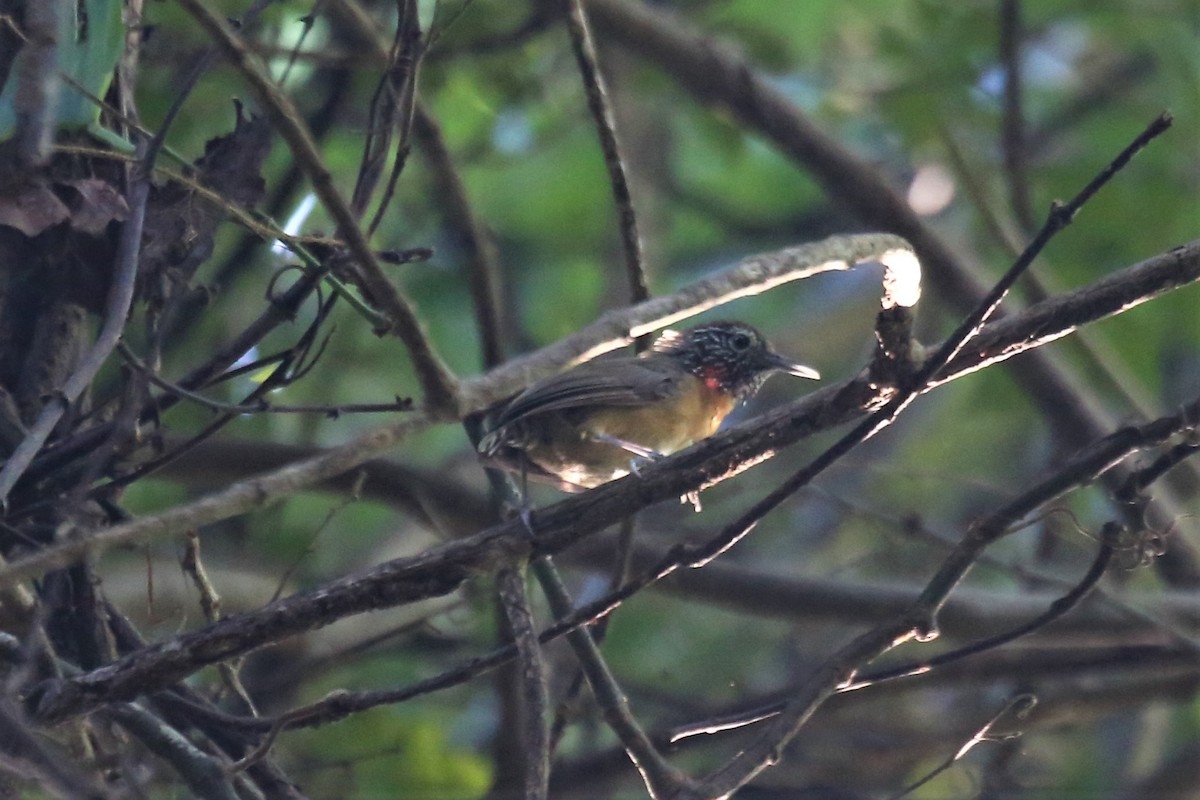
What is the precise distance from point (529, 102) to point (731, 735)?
3.13 m

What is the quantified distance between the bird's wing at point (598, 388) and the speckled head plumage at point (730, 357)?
46 centimetres

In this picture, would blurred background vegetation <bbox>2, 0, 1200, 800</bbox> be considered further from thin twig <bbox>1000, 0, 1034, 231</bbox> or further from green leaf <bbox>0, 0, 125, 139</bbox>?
green leaf <bbox>0, 0, 125, 139</bbox>

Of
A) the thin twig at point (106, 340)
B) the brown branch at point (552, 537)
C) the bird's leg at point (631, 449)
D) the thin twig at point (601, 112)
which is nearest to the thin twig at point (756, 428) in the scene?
the brown branch at point (552, 537)

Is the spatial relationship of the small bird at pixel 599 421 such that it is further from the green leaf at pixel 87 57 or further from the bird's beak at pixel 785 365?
the green leaf at pixel 87 57

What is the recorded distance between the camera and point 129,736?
3.59 m

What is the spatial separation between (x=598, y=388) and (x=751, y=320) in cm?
487

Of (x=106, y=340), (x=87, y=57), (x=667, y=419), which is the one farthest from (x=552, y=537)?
(x=667, y=419)

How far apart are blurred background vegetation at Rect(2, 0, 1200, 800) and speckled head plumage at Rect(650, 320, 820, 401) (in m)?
0.54

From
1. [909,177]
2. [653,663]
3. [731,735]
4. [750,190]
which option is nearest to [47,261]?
[731,735]

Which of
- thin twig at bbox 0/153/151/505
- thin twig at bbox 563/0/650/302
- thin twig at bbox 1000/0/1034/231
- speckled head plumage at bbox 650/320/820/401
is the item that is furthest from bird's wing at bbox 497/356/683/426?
thin twig at bbox 1000/0/1034/231

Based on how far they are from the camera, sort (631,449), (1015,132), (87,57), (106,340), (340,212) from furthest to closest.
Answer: (1015,132) < (631,449) < (87,57) < (106,340) < (340,212)

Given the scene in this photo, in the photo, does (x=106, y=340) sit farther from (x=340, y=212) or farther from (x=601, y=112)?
→ (x=601, y=112)

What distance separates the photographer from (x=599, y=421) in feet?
15.3

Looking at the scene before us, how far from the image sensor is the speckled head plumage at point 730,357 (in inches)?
215
